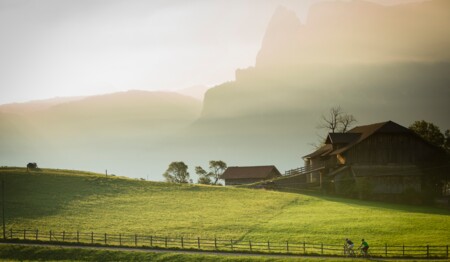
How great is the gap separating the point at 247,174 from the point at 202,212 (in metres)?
54.3

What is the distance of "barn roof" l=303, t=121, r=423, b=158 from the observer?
87.6m

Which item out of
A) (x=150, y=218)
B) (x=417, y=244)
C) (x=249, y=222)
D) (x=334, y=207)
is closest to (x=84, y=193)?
(x=150, y=218)

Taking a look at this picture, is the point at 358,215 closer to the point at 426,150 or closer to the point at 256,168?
the point at 426,150

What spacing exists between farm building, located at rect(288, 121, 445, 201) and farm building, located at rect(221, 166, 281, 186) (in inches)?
1289

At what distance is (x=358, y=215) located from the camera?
213 feet

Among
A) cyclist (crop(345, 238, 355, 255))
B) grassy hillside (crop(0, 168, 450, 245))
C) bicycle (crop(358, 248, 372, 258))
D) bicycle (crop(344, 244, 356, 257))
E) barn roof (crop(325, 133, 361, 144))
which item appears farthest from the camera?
barn roof (crop(325, 133, 361, 144))

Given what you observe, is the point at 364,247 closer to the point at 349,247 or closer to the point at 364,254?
the point at 364,254

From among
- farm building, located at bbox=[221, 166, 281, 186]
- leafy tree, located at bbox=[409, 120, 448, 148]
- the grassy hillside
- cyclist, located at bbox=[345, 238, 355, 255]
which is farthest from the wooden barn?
cyclist, located at bbox=[345, 238, 355, 255]

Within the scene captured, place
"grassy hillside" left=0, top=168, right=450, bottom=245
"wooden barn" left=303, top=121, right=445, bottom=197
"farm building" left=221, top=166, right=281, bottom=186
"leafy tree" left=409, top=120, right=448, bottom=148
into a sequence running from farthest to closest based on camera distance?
"farm building" left=221, top=166, right=281, bottom=186
"leafy tree" left=409, top=120, right=448, bottom=148
"wooden barn" left=303, top=121, right=445, bottom=197
"grassy hillside" left=0, top=168, right=450, bottom=245

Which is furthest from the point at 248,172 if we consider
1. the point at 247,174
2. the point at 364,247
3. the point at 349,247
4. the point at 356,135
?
the point at 364,247

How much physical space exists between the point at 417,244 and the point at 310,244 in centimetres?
1016

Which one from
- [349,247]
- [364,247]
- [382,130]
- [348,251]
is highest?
[382,130]

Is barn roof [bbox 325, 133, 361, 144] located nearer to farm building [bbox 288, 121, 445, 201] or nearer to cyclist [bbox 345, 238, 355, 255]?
farm building [bbox 288, 121, 445, 201]

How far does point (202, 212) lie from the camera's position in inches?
2756
